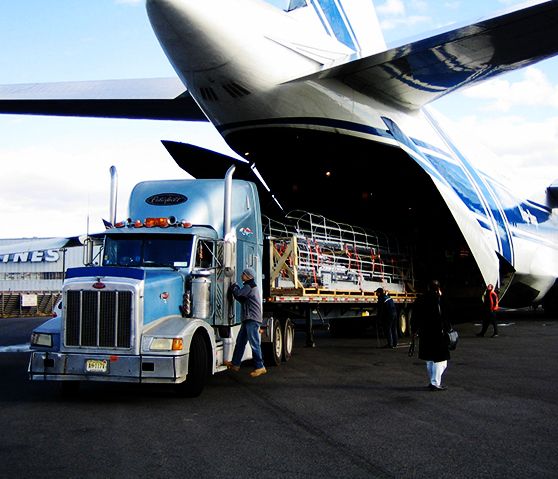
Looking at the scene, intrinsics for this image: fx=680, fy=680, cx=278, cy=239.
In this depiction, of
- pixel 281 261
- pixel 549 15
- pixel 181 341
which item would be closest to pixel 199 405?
pixel 181 341

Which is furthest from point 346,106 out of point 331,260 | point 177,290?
point 177,290

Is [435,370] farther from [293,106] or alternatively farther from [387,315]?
[293,106]

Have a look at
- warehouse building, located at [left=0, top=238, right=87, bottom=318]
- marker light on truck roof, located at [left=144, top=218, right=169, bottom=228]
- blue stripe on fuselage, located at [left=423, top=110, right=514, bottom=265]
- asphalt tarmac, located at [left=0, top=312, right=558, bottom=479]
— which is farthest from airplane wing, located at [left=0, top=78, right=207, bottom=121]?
warehouse building, located at [left=0, top=238, right=87, bottom=318]

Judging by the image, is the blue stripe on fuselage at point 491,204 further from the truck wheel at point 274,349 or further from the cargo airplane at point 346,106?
the truck wheel at point 274,349

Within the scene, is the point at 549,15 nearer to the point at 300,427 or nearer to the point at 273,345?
the point at 273,345

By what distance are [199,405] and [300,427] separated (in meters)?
1.91

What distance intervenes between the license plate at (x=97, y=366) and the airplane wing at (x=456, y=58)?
8230 millimetres

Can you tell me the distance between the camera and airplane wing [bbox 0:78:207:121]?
17.0 metres

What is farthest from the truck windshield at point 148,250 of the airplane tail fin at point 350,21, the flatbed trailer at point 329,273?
the airplane tail fin at point 350,21

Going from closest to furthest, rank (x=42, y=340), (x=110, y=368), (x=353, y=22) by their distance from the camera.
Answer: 1. (x=110, y=368)
2. (x=42, y=340)
3. (x=353, y=22)

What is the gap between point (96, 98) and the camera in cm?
1695

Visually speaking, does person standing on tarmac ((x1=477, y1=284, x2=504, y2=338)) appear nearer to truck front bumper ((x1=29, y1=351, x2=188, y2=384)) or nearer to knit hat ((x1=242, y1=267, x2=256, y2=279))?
knit hat ((x1=242, y1=267, x2=256, y2=279))

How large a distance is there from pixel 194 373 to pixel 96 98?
10072 mm

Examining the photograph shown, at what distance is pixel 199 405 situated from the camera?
28.5 feet
